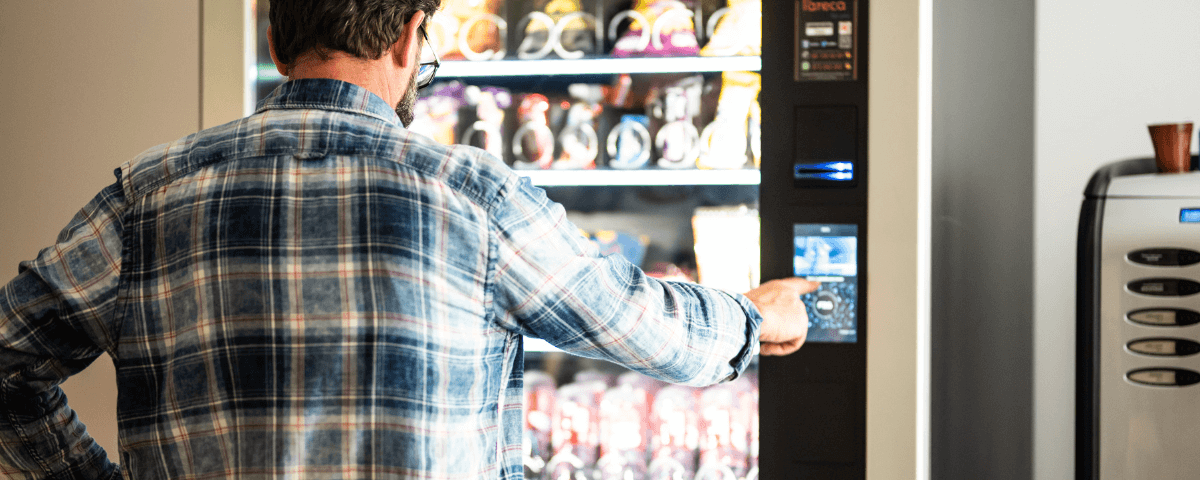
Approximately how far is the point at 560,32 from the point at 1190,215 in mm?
1303

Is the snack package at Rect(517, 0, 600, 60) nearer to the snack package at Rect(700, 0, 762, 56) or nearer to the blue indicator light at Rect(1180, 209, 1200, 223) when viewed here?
the snack package at Rect(700, 0, 762, 56)

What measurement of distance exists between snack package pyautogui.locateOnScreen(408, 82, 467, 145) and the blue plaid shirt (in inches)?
38.9

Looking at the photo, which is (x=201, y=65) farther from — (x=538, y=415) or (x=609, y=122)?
(x=538, y=415)

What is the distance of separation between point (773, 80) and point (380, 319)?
2.60 feet

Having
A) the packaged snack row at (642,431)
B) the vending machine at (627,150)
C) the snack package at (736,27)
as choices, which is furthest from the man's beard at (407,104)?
the packaged snack row at (642,431)

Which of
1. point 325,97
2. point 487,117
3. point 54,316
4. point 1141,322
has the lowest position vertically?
point 1141,322

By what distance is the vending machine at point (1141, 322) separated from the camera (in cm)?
161

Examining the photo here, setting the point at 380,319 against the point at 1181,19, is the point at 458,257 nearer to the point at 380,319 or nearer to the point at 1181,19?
the point at 380,319

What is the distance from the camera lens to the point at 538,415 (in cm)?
188

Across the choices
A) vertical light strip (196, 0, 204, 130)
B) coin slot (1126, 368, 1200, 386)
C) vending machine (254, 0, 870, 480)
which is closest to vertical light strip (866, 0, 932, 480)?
vending machine (254, 0, 870, 480)

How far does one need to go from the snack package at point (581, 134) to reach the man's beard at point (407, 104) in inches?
30.2

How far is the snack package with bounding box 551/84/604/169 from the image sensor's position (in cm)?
184

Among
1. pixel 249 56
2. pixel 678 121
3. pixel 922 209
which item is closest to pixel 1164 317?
pixel 922 209

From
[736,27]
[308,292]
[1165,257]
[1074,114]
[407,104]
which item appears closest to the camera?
[308,292]
